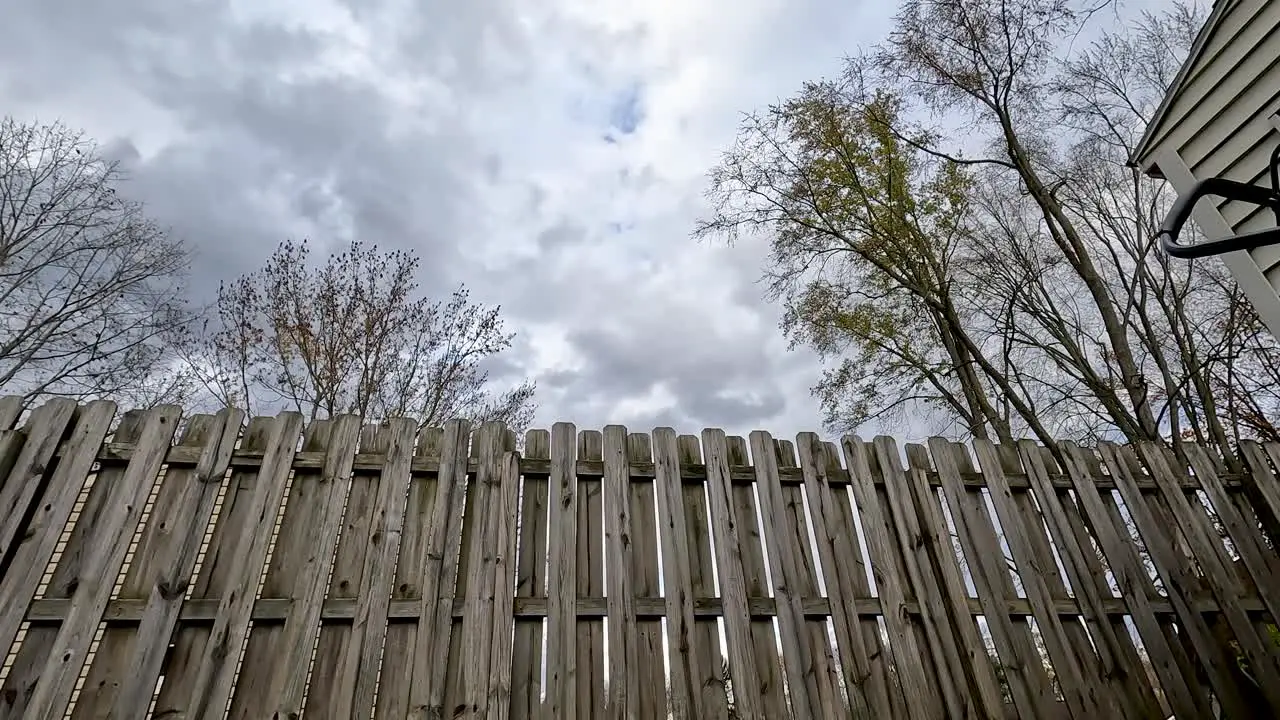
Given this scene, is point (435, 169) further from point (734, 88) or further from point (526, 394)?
point (734, 88)

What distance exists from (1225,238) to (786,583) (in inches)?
65.1

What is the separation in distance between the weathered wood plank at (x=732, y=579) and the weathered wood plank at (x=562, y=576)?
1.80 feet

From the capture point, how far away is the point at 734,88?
6.62 metres

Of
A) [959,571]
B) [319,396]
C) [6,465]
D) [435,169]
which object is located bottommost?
[959,571]

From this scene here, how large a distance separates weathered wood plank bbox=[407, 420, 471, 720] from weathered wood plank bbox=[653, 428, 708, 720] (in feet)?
2.46

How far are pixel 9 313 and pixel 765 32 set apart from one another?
9092 millimetres

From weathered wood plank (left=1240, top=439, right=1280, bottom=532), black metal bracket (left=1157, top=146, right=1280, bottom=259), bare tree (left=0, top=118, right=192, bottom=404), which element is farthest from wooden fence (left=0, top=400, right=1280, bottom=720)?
bare tree (left=0, top=118, right=192, bottom=404)

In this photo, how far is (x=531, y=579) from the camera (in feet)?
6.57

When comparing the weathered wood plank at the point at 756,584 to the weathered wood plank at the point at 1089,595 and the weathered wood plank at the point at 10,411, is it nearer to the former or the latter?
A: the weathered wood plank at the point at 1089,595

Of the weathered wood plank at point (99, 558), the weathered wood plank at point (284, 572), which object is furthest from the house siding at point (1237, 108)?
the weathered wood plank at point (99, 558)

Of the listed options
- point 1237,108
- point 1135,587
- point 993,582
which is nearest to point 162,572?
point 993,582

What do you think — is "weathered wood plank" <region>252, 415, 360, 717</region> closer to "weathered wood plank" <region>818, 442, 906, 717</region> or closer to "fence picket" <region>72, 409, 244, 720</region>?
"fence picket" <region>72, 409, 244, 720</region>

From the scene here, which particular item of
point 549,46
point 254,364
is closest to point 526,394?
point 254,364

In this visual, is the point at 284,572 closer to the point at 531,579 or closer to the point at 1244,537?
the point at 531,579
